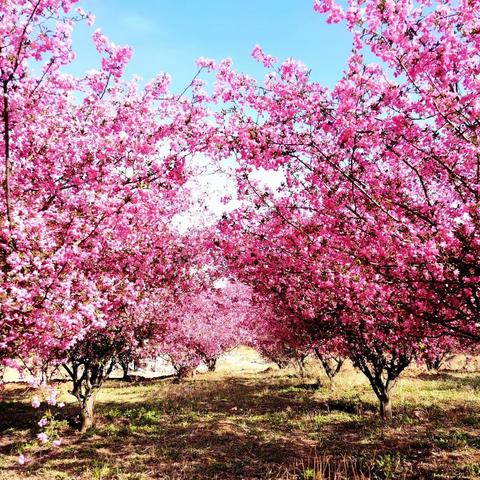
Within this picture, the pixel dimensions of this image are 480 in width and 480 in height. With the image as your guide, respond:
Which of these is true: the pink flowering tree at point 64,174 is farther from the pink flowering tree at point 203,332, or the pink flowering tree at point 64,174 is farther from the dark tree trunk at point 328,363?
the pink flowering tree at point 203,332

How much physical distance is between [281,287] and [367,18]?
7.93 metres

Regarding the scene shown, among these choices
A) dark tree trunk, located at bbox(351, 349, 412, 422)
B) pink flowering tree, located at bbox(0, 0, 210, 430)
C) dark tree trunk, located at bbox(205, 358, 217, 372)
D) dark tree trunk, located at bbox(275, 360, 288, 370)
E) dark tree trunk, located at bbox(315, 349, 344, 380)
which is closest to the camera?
pink flowering tree, located at bbox(0, 0, 210, 430)

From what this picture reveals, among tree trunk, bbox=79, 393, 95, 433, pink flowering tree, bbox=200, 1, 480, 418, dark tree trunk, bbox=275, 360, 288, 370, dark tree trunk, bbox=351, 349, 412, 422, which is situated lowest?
dark tree trunk, bbox=275, 360, 288, 370

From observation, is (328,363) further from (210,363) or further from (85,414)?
(210,363)

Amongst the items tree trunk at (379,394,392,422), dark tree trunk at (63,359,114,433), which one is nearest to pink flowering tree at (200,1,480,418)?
tree trunk at (379,394,392,422)

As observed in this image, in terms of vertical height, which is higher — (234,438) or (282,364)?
(234,438)

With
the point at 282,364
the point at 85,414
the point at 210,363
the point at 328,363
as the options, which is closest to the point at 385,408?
the point at 328,363

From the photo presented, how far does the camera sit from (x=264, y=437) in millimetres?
11961

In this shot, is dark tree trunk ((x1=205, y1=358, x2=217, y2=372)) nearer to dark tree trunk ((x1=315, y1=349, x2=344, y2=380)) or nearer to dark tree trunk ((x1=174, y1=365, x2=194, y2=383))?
dark tree trunk ((x1=174, y1=365, x2=194, y2=383))

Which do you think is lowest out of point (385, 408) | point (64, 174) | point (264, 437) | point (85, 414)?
point (264, 437)

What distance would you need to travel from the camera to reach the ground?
355 inches

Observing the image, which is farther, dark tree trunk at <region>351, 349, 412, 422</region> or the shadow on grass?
dark tree trunk at <region>351, 349, 412, 422</region>

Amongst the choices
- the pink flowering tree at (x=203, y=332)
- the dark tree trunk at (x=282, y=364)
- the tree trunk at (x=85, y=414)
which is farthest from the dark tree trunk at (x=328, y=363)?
the dark tree trunk at (x=282, y=364)

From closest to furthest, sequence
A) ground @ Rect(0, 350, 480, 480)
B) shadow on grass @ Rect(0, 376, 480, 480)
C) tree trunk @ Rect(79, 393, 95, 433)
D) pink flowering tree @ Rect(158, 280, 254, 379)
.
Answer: ground @ Rect(0, 350, 480, 480) < shadow on grass @ Rect(0, 376, 480, 480) < tree trunk @ Rect(79, 393, 95, 433) < pink flowering tree @ Rect(158, 280, 254, 379)
